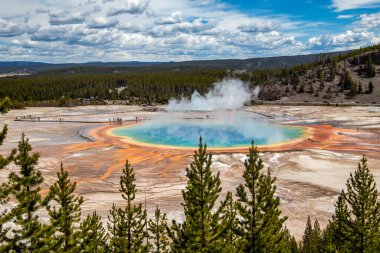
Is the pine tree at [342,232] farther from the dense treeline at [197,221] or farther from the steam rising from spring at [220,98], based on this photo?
the steam rising from spring at [220,98]

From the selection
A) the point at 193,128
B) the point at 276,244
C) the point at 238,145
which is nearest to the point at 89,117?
the point at 193,128

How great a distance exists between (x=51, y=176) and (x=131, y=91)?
12446cm

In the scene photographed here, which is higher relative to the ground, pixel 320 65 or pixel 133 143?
pixel 320 65

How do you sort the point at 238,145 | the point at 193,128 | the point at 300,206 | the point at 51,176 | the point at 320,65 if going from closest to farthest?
the point at 300,206 < the point at 51,176 < the point at 238,145 < the point at 193,128 < the point at 320,65

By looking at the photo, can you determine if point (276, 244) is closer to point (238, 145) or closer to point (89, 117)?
point (238, 145)

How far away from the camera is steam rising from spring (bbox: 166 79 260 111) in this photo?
121681mm

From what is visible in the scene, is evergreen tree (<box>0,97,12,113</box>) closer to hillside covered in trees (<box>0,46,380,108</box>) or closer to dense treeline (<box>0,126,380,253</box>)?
dense treeline (<box>0,126,380,253</box>)

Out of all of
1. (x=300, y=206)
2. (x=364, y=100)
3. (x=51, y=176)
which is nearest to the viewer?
(x=300, y=206)

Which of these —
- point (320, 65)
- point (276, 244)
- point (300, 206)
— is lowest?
point (300, 206)

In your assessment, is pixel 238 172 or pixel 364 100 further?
pixel 364 100

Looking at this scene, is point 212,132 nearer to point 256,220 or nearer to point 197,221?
point 256,220

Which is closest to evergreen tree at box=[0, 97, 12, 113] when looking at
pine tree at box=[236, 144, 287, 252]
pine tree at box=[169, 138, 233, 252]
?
pine tree at box=[169, 138, 233, 252]

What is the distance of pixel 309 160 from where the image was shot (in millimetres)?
47688

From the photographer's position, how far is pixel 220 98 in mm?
131625
